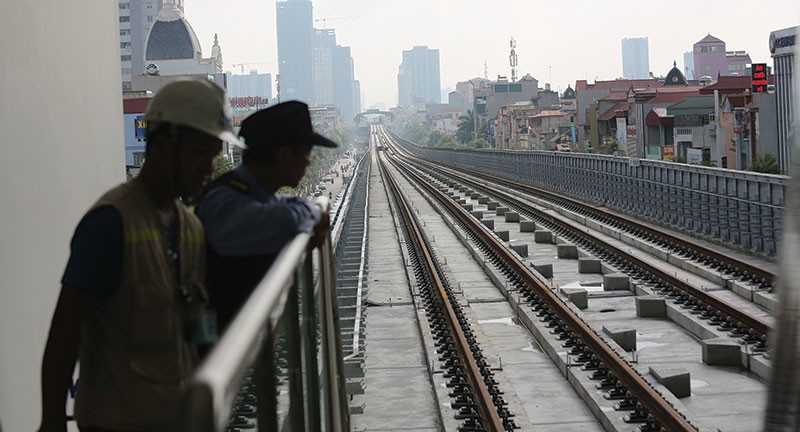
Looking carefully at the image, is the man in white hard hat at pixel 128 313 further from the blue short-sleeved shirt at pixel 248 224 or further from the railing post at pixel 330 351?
the railing post at pixel 330 351

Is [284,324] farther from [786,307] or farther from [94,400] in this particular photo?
[786,307]

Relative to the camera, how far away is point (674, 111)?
228 ft

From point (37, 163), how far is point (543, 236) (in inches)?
871

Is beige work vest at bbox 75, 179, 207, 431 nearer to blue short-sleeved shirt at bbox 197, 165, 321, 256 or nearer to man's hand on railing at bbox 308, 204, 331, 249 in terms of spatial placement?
blue short-sleeved shirt at bbox 197, 165, 321, 256

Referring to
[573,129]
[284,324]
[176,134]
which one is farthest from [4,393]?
[573,129]

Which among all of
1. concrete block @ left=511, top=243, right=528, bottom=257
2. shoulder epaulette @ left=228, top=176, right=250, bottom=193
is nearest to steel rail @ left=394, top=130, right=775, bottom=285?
concrete block @ left=511, top=243, right=528, bottom=257

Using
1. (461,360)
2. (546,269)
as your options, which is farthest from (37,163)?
(546,269)

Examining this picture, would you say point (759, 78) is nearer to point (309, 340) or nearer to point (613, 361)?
point (613, 361)

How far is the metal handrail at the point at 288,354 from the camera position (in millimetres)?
1446

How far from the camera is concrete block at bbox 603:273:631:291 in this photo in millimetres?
18469

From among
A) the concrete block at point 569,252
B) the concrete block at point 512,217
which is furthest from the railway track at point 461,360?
the concrete block at point 512,217

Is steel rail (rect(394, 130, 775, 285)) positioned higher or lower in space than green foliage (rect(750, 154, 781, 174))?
lower

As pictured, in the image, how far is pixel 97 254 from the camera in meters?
2.91

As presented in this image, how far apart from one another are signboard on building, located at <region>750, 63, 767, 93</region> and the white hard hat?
53563mm
